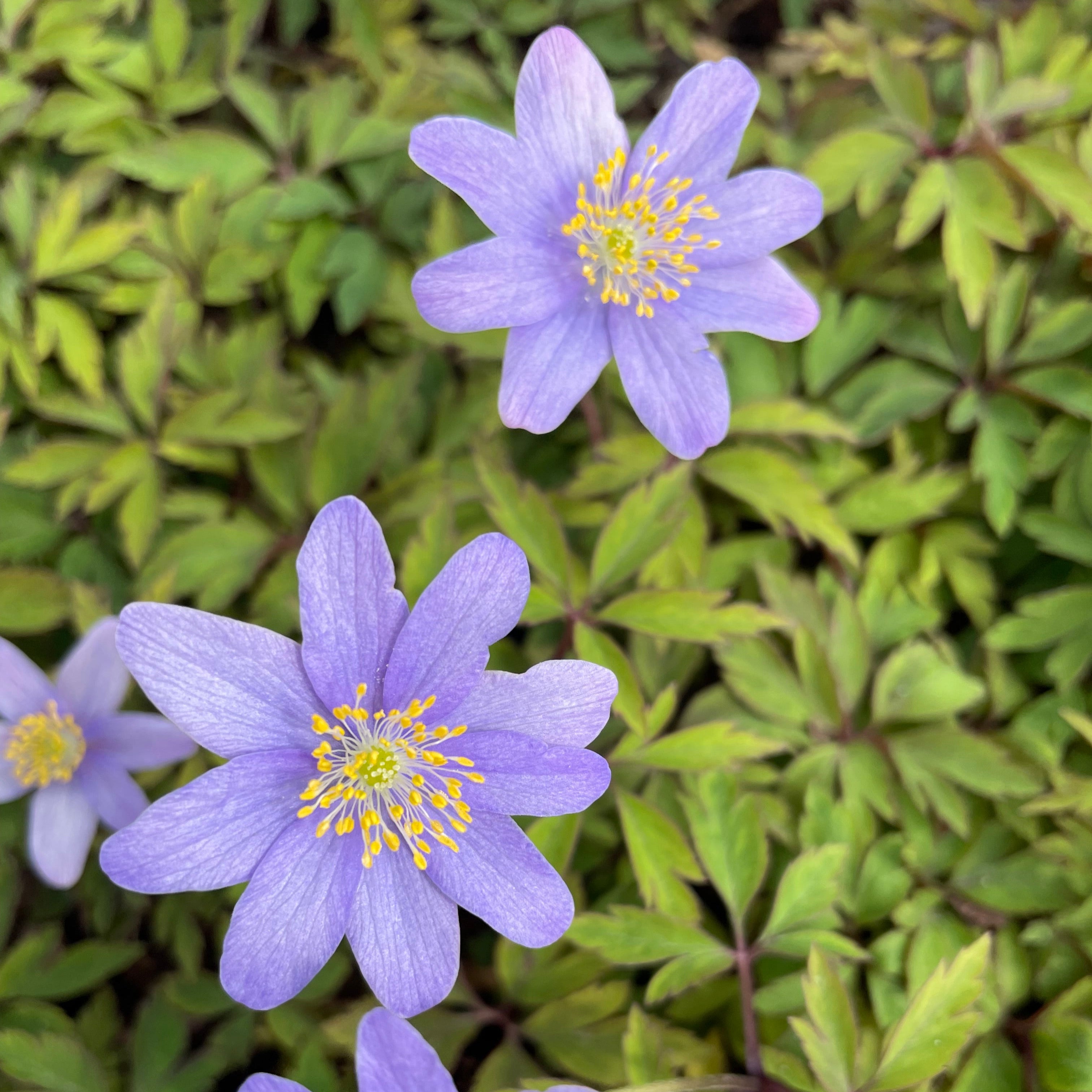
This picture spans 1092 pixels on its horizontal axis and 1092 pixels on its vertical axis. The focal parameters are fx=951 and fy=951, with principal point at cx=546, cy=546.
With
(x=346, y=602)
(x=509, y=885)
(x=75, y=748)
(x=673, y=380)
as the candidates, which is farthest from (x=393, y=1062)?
(x=673, y=380)

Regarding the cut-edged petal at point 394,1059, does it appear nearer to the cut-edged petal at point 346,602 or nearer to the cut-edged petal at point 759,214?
the cut-edged petal at point 346,602

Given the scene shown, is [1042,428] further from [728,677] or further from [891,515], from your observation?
[728,677]

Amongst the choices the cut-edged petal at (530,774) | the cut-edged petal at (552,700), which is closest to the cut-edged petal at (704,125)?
the cut-edged petal at (552,700)

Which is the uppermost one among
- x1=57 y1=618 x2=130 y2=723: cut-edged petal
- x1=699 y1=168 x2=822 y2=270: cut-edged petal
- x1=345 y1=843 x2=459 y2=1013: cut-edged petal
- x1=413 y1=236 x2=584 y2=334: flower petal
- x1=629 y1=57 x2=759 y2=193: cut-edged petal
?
x1=629 y1=57 x2=759 y2=193: cut-edged petal

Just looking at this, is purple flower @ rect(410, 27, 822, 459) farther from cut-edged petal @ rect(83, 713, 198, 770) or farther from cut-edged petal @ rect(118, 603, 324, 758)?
cut-edged petal @ rect(83, 713, 198, 770)

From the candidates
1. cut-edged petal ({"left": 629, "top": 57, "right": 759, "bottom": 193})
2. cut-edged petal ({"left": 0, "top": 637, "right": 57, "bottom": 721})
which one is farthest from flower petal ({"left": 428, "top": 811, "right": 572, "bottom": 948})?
cut-edged petal ({"left": 629, "top": 57, "right": 759, "bottom": 193})

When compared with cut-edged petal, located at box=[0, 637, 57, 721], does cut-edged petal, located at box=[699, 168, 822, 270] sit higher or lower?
higher

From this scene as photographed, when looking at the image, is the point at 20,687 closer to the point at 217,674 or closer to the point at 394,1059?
the point at 217,674
